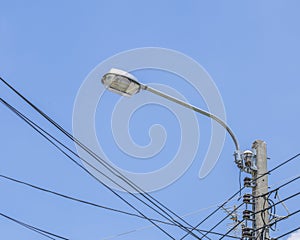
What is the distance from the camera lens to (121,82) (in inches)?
287

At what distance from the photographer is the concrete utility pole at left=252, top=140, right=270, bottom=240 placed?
7.31m

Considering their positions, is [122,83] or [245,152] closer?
[122,83]

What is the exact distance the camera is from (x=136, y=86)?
24.2 ft

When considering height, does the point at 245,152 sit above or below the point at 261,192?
above

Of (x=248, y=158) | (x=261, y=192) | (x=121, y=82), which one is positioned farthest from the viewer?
(x=248, y=158)

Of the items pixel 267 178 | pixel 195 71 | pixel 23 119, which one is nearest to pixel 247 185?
pixel 267 178

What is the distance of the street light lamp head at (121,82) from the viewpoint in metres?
7.20

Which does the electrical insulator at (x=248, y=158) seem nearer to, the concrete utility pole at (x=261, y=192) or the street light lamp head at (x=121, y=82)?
the concrete utility pole at (x=261, y=192)

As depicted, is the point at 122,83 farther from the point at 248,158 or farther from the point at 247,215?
the point at 247,215

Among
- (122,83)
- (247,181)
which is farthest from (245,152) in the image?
(122,83)

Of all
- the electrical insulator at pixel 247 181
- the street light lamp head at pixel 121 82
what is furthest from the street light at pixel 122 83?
the electrical insulator at pixel 247 181

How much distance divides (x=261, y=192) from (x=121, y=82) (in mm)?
2321

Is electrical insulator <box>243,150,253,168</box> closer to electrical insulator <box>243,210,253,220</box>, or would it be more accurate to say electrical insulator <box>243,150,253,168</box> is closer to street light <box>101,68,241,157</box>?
electrical insulator <box>243,210,253,220</box>

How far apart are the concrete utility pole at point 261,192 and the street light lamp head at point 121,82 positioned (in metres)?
1.88
